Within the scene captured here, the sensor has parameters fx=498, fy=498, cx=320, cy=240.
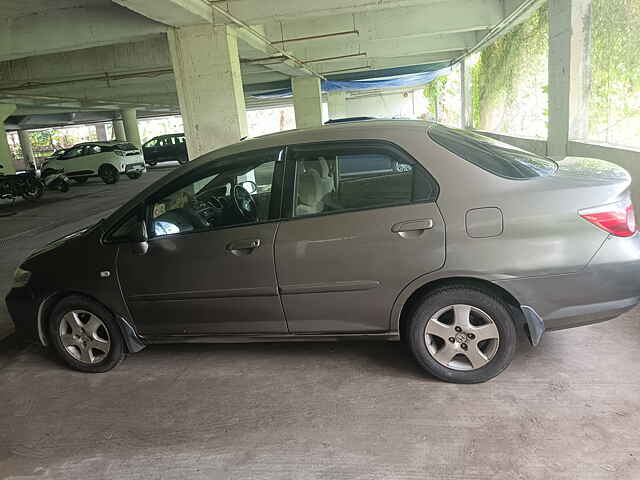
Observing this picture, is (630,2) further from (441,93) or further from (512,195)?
(441,93)

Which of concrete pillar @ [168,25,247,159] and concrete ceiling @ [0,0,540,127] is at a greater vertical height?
concrete ceiling @ [0,0,540,127]

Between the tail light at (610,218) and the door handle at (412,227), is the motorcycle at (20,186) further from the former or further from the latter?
the tail light at (610,218)

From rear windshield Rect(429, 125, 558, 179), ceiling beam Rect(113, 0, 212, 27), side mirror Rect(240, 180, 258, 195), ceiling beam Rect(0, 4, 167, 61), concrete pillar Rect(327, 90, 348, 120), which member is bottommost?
side mirror Rect(240, 180, 258, 195)

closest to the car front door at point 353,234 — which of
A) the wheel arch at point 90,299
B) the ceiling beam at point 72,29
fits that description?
the wheel arch at point 90,299

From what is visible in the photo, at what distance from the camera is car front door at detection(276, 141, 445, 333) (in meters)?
2.90

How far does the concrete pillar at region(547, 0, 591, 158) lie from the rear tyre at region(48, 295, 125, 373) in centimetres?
619

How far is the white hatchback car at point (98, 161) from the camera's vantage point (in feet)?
64.3

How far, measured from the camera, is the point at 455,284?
292 cm

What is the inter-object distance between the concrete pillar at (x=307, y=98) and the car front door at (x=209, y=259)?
15.2 meters

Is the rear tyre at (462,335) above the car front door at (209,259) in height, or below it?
below

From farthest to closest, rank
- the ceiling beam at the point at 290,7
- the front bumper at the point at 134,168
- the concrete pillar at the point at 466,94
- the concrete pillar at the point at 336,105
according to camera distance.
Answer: the concrete pillar at the point at 336,105 < the front bumper at the point at 134,168 < the concrete pillar at the point at 466,94 < the ceiling beam at the point at 290,7

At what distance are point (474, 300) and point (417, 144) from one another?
0.98m

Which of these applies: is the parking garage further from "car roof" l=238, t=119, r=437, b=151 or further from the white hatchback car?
the white hatchback car

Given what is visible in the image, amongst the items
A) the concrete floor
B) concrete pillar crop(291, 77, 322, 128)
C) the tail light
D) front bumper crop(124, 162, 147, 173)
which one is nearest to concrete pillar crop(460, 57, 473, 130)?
concrete pillar crop(291, 77, 322, 128)
